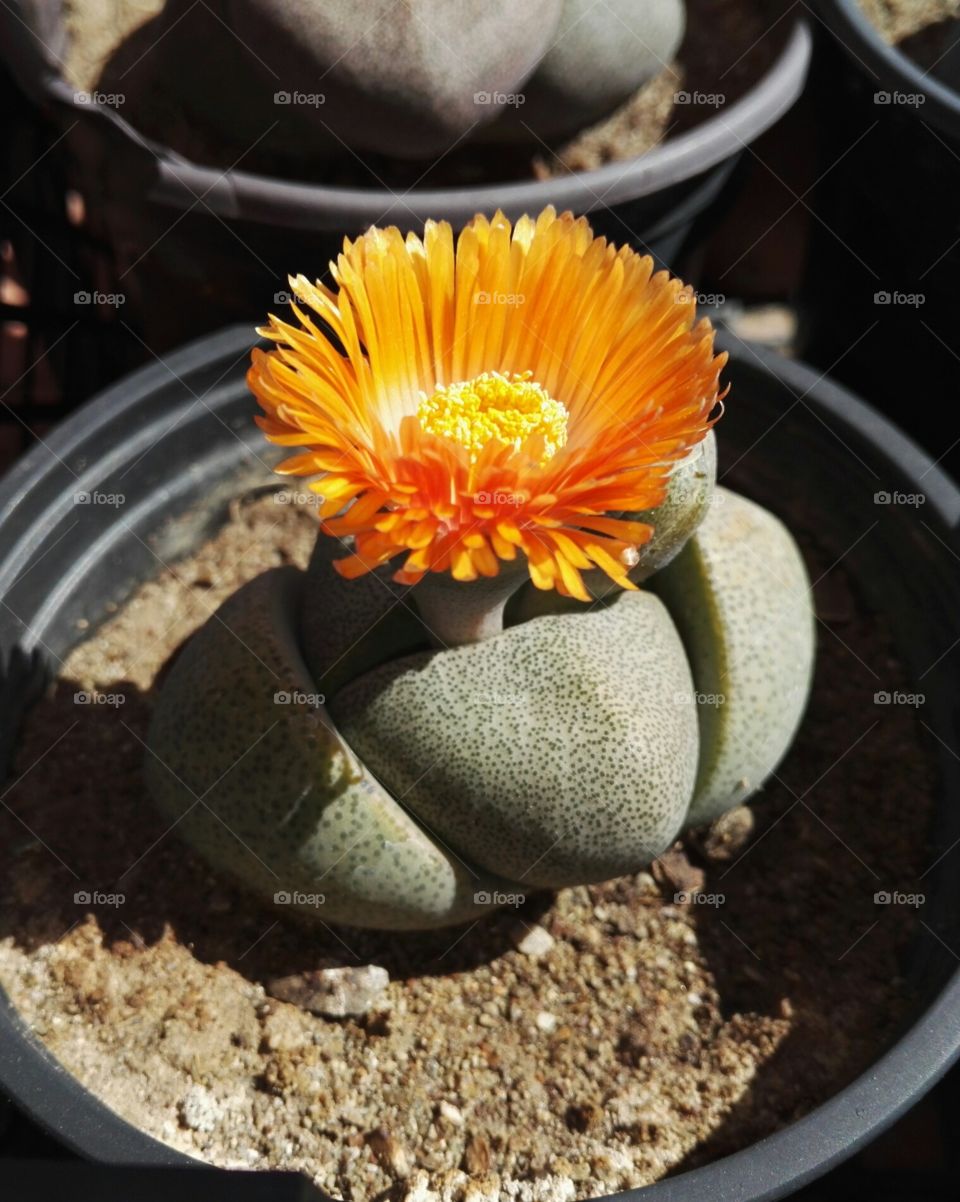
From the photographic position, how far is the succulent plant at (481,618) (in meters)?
0.78

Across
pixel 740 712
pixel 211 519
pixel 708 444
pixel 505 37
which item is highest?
pixel 505 37

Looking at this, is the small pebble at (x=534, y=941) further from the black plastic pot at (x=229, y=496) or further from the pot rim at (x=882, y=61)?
the pot rim at (x=882, y=61)

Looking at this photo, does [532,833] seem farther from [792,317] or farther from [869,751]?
[792,317]

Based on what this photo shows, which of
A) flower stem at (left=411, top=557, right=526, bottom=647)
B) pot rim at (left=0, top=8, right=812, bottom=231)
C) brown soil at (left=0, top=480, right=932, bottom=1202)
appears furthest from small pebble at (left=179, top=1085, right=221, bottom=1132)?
pot rim at (left=0, top=8, right=812, bottom=231)

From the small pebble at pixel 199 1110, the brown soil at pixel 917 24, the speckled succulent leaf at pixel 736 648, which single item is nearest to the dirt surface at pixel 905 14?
the brown soil at pixel 917 24

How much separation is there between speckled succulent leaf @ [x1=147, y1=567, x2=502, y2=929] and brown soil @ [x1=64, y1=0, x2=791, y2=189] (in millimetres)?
729

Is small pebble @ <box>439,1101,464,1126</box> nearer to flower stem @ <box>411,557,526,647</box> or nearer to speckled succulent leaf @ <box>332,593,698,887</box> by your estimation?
speckled succulent leaf @ <box>332,593,698,887</box>

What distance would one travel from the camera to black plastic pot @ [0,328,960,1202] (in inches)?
48.6

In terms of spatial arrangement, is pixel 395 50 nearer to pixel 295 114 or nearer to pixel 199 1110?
pixel 295 114

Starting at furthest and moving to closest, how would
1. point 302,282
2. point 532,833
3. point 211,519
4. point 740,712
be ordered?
point 211,519 → point 740,712 → point 532,833 → point 302,282

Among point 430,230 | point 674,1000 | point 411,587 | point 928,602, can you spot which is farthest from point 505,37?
point 674,1000

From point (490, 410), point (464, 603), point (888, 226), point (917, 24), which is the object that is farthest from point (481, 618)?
point (917, 24)

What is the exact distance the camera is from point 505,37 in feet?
4.31

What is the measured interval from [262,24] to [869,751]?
1.05 metres
